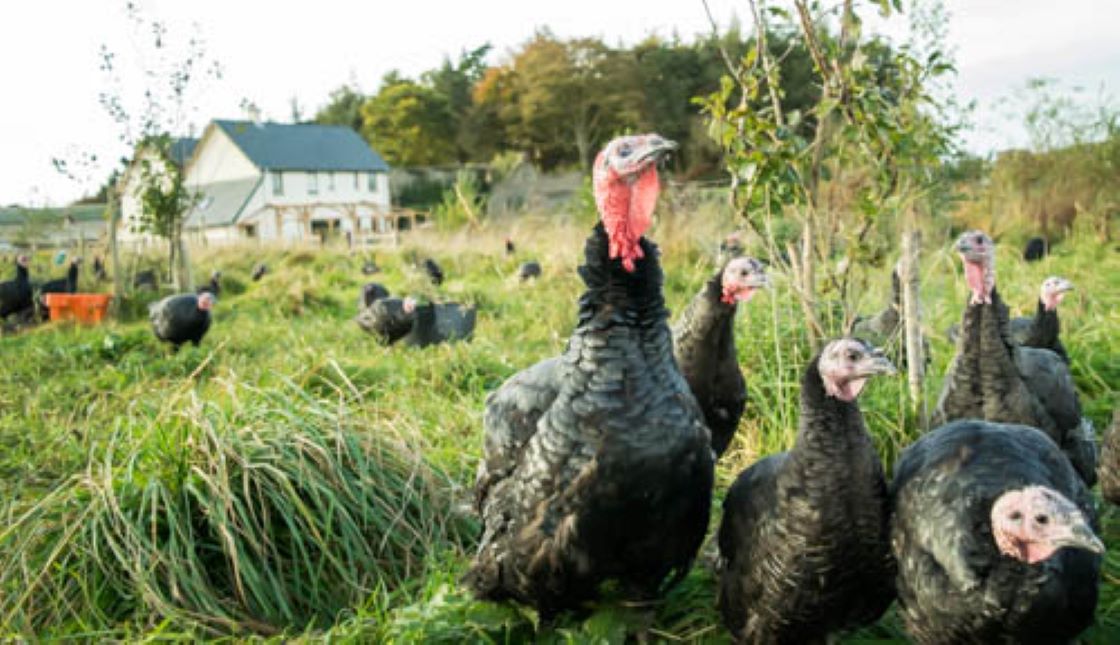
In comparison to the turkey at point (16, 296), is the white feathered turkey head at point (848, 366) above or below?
above

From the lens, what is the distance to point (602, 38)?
161 ft

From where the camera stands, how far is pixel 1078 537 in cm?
196

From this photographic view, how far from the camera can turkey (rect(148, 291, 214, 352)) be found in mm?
8727

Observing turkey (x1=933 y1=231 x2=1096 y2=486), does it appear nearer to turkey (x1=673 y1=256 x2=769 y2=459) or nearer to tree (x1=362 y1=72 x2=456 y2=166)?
turkey (x1=673 y1=256 x2=769 y2=459)

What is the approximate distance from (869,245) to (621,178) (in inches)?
88.1

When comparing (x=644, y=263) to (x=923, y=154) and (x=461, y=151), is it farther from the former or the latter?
(x=461, y=151)

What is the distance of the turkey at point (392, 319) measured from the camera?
8625 mm

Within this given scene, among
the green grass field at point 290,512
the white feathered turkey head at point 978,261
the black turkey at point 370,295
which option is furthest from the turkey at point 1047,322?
the black turkey at point 370,295

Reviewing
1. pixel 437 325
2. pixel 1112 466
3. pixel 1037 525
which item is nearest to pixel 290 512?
pixel 1037 525

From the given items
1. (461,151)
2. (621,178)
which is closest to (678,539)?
(621,178)

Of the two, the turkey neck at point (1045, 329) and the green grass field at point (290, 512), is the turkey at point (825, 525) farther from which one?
the turkey neck at point (1045, 329)

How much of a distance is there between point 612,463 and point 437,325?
20.7ft

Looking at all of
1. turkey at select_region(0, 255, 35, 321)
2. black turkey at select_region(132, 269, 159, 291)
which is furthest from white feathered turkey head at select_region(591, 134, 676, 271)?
black turkey at select_region(132, 269, 159, 291)

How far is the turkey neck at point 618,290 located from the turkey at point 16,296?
1132 cm
